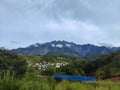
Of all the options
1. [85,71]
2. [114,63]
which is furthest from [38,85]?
[85,71]

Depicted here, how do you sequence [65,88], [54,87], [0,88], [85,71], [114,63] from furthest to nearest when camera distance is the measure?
[85,71], [114,63], [65,88], [54,87], [0,88]

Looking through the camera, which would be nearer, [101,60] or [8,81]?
[8,81]

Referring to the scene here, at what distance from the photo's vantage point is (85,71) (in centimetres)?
6856

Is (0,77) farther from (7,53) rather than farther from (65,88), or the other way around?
(7,53)

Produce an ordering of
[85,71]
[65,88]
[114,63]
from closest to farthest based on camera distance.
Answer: [65,88] → [114,63] → [85,71]

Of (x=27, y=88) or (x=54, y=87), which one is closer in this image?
(x=27, y=88)

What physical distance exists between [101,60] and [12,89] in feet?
206

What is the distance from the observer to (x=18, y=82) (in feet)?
30.3

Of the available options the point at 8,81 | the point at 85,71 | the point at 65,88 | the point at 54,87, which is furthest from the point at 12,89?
the point at 85,71

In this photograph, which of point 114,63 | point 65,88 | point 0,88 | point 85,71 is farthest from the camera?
point 85,71

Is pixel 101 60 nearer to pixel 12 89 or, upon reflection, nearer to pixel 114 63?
pixel 114 63

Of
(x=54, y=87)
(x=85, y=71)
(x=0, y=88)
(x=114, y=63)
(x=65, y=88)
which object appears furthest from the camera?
(x=85, y=71)

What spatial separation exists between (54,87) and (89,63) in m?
60.6

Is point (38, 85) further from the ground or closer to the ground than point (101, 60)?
closer to the ground
